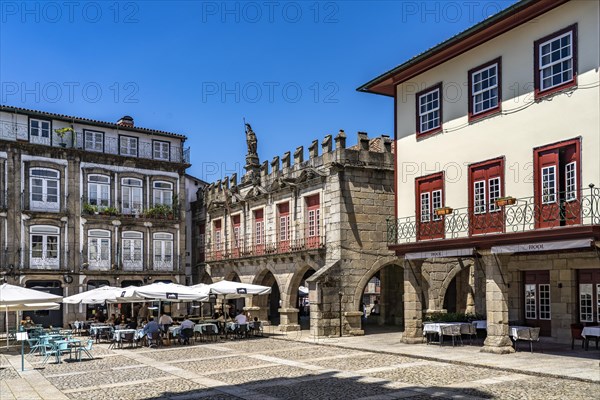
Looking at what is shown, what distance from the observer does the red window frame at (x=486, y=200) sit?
57.3 ft

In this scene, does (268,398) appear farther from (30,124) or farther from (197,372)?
(30,124)

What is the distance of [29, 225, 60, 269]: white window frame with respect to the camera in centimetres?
3244

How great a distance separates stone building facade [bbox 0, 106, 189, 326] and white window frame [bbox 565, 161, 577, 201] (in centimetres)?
2520

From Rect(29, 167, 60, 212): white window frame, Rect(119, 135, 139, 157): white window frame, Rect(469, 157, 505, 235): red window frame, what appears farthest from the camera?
Rect(119, 135, 139, 157): white window frame

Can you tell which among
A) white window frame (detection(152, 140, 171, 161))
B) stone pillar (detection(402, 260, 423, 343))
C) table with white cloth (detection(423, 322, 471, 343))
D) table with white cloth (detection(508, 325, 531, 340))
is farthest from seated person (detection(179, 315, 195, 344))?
white window frame (detection(152, 140, 171, 161))

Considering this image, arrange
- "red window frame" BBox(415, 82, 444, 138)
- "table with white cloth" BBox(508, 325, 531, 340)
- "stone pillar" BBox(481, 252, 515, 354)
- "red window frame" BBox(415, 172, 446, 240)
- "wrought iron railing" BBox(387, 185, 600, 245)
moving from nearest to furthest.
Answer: "wrought iron railing" BBox(387, 185, 600, 245)
"table with white cloth" BBox(508, 325, 531, 340)
"stone pillar" BBox(481, 252, 515, 354)
"red window frame" BBox(415, 172, 446, 240)
"red window frame" BBox(415, 82, 444, 138)

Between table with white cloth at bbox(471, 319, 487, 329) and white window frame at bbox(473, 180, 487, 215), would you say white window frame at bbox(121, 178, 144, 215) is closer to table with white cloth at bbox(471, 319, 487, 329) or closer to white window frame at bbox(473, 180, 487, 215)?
table with white cloth at bbox(471, 319, 487, 329)

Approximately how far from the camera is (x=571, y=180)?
1555 cm

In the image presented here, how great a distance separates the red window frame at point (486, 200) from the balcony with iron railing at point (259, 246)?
7687 mm

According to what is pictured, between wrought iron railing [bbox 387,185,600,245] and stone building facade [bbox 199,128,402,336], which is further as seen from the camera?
stone building facade [bbox 199,128,402,336]

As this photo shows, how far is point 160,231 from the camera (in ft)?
120

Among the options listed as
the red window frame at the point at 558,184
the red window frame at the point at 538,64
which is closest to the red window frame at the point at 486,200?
the red window frame at the point at 558,184

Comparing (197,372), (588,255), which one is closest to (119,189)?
(197,372)

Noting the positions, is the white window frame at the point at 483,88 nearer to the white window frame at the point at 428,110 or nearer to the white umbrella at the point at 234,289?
the white window frame at the point at 428,110
